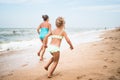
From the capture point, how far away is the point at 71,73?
4727 mm

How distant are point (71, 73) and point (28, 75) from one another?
1266 millimetres

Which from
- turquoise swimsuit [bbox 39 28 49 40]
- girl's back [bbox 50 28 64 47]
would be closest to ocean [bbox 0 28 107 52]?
turquoise swimsuit [bbox 39 28 49 40]

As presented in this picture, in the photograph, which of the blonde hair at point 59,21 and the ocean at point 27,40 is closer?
the blonde hair at point 59,21

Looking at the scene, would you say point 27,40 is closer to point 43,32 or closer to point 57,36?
point 43,32

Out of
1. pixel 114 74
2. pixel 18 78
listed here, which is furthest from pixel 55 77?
pixel 114 74

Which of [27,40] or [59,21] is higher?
[59,21]

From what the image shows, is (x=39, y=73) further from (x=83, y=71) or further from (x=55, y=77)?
(x=83, y=71)

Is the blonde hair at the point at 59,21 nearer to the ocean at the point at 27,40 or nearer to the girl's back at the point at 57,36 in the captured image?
the girl's back at the point at 57,36

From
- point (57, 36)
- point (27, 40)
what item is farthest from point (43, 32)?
point (27, 40)

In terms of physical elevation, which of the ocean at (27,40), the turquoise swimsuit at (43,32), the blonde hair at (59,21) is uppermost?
the blonde hair at (59,21)

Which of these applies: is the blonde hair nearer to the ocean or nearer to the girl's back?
the girl's back

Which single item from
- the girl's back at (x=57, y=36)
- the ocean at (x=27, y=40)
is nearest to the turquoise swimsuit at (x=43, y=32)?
the girl's back at (x=57, y=36)

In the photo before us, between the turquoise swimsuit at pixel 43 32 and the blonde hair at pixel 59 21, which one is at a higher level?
the blonde hair at pixel 59 21

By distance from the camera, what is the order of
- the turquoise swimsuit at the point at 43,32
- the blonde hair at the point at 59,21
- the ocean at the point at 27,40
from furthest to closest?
the ocean at the point at 27,40, the turquoise swimsuit at the point at 43,32, the blonde hair at the point at 59,21
